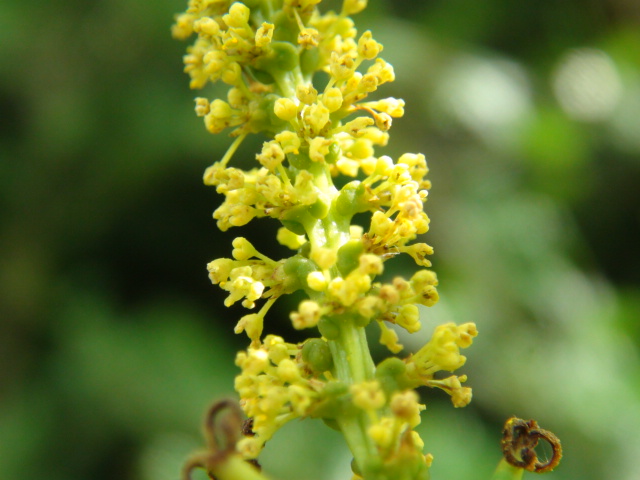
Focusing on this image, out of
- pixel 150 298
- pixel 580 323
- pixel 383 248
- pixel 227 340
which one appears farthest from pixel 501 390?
pixel 383 248

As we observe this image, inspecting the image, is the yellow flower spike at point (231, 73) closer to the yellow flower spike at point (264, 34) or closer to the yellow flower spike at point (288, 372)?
the yellow flower spike at point (264, 34)

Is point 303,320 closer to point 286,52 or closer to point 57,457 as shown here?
point 286,52

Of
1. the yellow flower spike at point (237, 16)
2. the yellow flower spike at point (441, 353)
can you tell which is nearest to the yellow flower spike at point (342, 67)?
the yellow flower spike at point (237, 16)

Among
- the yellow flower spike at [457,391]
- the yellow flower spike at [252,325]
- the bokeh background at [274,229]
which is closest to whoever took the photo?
the yellow flower spike at [457,391]

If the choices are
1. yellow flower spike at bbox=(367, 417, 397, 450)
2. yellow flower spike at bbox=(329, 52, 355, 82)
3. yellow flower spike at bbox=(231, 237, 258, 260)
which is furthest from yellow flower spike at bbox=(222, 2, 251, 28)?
yellow flower spike at bbox=(367, 417, 397, 450)

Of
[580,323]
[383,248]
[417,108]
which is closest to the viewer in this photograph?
[383,248]

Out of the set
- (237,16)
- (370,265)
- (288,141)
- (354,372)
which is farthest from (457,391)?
(237,16)
